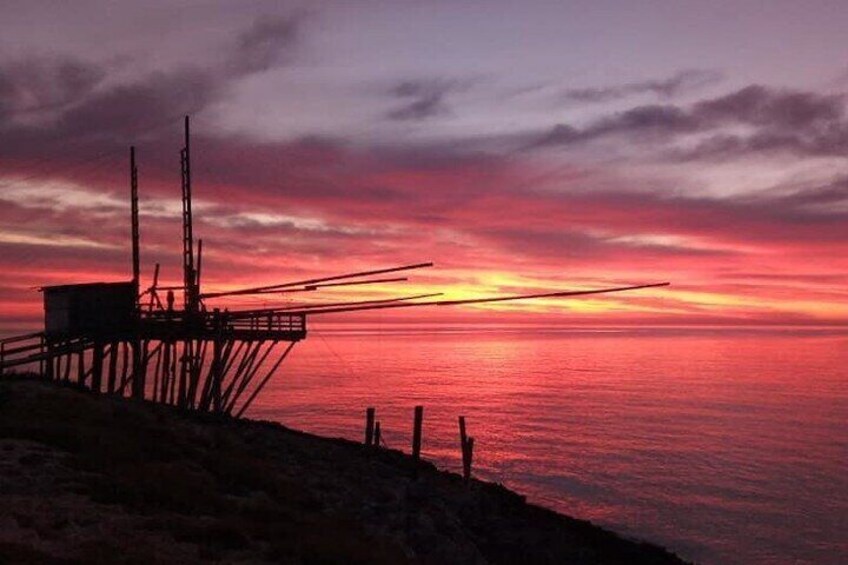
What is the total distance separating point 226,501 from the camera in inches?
656

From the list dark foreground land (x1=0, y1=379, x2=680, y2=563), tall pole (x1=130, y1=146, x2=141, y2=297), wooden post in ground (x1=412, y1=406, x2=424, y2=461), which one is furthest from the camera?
tall pole (x1=130, y1=146, x2=141, y2=297)

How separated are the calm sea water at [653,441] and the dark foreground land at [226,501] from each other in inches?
445

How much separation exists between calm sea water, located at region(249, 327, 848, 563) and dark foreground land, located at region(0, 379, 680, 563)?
37.0 ft

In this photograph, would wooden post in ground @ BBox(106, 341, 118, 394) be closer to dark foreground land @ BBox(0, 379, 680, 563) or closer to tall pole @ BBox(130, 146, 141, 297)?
tall pole @ BBox(130, 146, 141, 297)

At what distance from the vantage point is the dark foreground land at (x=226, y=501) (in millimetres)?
13383

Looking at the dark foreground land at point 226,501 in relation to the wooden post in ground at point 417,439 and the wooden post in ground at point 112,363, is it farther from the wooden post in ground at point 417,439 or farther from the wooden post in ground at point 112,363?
the wooden post in ground at point 112,363

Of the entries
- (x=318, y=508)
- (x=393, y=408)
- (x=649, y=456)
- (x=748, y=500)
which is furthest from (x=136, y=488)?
(x=393, y=408)

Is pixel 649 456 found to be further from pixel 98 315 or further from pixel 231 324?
pixel 98 315

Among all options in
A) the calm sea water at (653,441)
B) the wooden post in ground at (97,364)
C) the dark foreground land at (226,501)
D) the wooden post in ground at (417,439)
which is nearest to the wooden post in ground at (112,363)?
the wooden post in ground at (97,364)

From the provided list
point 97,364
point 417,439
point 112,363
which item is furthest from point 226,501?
point 112,363

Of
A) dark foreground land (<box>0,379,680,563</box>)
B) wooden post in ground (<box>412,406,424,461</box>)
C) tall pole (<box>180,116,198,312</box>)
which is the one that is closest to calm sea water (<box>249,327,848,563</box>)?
dark foreground land (<box>0,379,680,563</box>)

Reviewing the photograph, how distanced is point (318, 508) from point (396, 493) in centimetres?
566

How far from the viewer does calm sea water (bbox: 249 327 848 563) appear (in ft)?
→ 126

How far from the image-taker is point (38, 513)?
13.7 m
